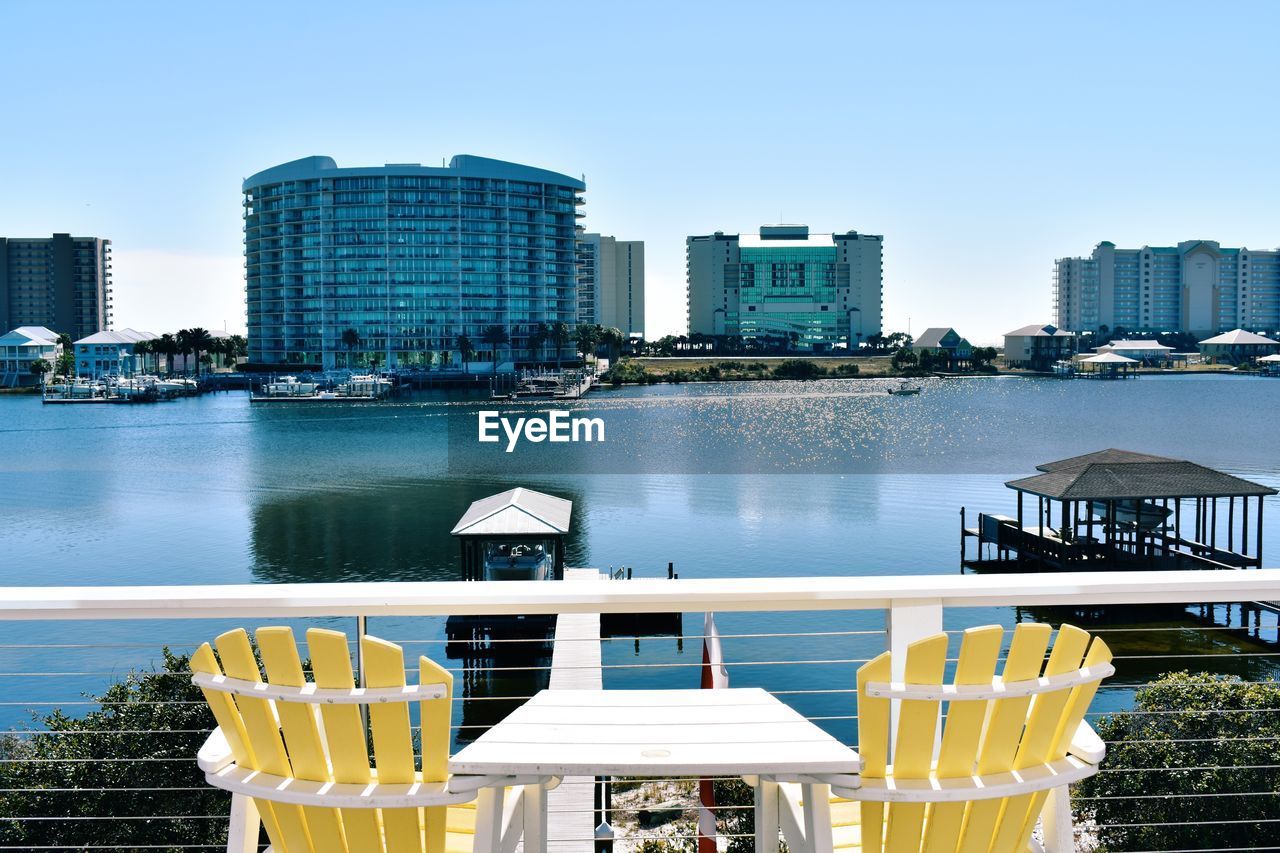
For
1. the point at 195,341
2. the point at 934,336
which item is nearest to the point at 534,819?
the point at 195,341

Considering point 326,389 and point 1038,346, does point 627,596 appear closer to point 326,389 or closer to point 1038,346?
point 326,389

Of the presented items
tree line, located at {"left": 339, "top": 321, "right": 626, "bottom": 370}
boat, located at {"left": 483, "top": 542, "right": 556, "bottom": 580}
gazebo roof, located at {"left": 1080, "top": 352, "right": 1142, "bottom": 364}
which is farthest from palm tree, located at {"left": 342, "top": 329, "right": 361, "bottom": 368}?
boat, located at {"left": 483, "top": 542, "right": 556, "bottom": 580}

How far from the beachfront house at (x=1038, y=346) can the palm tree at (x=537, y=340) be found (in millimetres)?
36552

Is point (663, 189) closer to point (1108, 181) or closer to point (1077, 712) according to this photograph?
point (1108, 181)

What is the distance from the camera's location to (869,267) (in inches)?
3519

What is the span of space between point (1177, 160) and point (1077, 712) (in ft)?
328

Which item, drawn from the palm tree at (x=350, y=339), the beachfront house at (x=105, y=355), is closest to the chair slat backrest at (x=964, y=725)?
the palm tree at (x=350, y=339)

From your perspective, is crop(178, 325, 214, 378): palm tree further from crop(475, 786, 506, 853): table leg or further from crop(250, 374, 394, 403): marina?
crop(475, 786, 506, 853): table leg

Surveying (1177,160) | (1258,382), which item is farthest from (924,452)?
(1177,160)

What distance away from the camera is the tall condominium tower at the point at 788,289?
85.2m

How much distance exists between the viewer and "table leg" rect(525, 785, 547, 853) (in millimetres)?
1604

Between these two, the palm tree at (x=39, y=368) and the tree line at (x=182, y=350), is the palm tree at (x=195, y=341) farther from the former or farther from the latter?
the palm tree at (x=39, y=368)

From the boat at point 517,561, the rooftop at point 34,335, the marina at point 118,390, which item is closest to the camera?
the boat at point 517,561

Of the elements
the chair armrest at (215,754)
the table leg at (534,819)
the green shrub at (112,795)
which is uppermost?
the chair armrest at (215,754)
